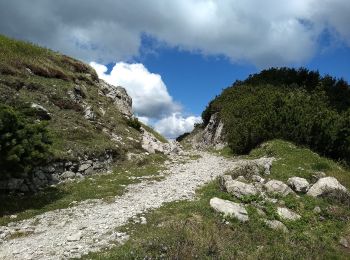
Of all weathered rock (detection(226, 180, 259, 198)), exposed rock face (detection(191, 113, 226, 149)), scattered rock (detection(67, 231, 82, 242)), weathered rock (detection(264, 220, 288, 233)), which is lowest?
scattered rock (detection(67, 231, 82, 242))

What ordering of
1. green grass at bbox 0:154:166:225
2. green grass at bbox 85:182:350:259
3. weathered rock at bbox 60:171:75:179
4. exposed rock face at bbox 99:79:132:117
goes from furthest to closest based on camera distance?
exposed rock face at bbox 99:79:132:117 < weathered rock at bbox 60:171:75:179 < green grass at bbox 0:154:166:225 < green grass at bbox 85:182:350:259

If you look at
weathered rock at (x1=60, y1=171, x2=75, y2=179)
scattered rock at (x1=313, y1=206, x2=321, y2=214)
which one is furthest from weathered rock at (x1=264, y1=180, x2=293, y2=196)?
weathered rock at (x1=60, y1=171, x2=75, y2=179)

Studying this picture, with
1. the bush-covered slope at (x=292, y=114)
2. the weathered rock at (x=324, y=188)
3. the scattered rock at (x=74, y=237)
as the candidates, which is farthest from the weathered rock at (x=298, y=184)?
the bush-covered slope at (x=292, y=114)

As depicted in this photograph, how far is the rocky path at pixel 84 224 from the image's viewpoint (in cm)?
1385

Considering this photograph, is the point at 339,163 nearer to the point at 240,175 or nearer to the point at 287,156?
the point at 287,156

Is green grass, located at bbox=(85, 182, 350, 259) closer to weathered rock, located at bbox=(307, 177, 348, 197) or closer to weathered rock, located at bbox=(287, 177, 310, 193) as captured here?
weathered rock, located at bbox=(307, 177, 348, 197)

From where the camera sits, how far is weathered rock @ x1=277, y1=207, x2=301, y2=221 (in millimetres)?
17562

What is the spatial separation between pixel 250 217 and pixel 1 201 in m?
11.6

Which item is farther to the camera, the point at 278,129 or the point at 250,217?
the point at 278,129

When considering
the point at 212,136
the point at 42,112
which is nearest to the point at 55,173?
the point at 42,112

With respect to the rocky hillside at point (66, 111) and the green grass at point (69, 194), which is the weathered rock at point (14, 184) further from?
the green grass at point (69, 194)

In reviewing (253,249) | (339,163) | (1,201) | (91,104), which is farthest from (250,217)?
(91,104)

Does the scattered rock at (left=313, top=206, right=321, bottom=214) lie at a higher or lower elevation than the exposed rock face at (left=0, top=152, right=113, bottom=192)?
lower

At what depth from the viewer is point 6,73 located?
34969 millimetres
